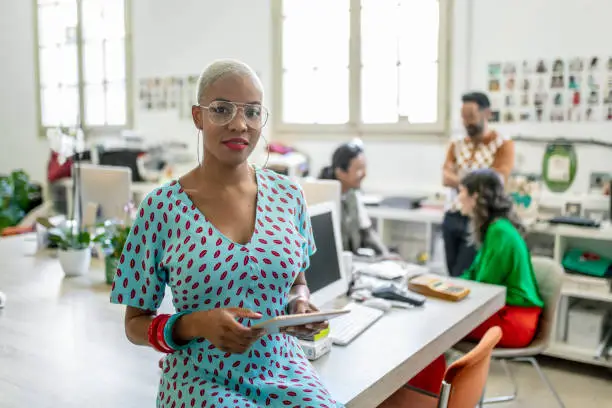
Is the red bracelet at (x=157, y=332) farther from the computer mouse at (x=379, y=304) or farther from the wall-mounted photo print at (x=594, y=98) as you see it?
the wall-mounted photo print at (x=594, y=98)

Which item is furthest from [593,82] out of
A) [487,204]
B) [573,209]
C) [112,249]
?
[112,249]

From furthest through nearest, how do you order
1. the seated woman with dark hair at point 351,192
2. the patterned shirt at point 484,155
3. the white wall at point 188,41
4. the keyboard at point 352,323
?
the white wall at point 188,41 → the patterned shirt at point 484,155 → the seated woman with dark hair at point 351,192 → the keyboard at point 352,323

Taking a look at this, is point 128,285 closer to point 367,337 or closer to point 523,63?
point 367,337

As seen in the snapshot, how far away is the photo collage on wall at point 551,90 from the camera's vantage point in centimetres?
386

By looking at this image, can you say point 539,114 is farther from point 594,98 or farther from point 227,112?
point 227,112

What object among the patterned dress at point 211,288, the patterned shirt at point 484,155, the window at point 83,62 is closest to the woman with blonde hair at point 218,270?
the patterned dress at point 211,288

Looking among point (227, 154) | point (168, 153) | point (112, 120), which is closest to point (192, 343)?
point (227, 154)

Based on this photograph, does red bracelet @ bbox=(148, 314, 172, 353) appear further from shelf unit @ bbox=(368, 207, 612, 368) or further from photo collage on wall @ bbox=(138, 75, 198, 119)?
photo collage on wall @ bbox=(138, 75, 198, 119)

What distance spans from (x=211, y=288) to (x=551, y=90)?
131 inches

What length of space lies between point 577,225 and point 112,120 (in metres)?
4.64

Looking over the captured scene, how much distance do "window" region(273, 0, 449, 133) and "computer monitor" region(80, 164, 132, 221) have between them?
2123mm

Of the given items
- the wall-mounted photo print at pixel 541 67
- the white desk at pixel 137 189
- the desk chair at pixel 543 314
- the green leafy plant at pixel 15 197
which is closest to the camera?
the desk chair at pixel 543 314

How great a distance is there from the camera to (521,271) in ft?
8.82

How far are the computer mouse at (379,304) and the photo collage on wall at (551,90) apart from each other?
7.74ft
